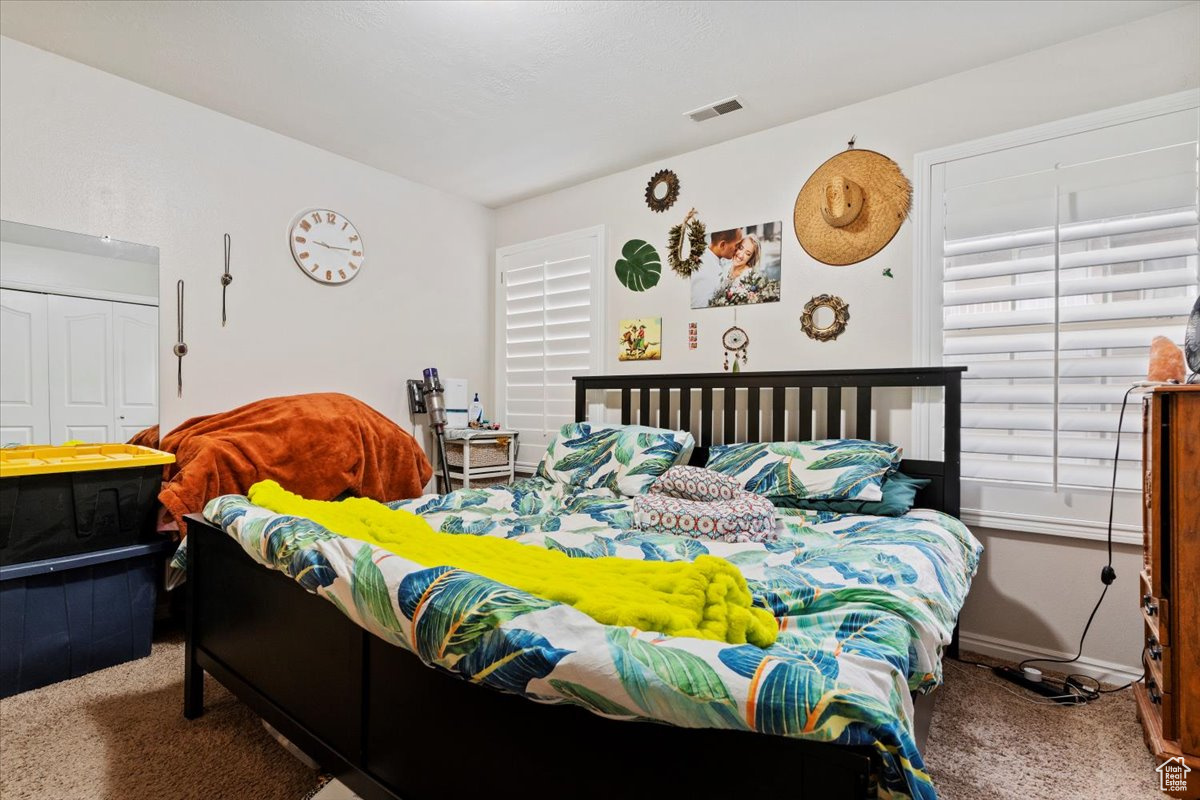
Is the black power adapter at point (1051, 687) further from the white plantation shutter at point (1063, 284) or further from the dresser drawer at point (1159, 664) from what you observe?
the white plantation shutter at point (1063, 284)

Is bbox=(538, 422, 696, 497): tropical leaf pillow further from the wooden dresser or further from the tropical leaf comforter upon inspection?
the wooden dresser

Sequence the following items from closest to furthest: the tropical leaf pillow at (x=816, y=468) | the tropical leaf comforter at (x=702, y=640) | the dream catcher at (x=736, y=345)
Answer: the tropical leaf comforter at (x=702, y=640), the tropical leaf pillow at (x=816, y=468), the dream catcher at (x=736, y=345)

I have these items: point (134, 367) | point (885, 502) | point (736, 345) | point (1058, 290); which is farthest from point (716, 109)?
point (134, 367)

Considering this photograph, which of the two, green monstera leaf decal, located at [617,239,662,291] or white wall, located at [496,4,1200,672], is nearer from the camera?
white wall, located at [496,4,1200,672]

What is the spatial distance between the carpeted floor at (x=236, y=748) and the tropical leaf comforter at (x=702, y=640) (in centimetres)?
52

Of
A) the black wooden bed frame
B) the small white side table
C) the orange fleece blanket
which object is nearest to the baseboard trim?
the black wooden bed frame

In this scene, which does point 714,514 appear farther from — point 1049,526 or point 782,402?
point 1049,526

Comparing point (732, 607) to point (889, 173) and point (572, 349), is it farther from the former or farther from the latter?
point (572, 349)

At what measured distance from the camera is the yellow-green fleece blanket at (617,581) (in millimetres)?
847

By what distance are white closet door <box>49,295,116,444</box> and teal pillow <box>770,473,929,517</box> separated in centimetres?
295

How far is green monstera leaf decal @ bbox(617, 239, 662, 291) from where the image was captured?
3.31 m

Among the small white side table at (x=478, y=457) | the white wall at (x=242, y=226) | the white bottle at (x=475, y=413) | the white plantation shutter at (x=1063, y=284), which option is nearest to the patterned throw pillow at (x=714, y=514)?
A: the white plantation shutter at (x=1063, y=284)

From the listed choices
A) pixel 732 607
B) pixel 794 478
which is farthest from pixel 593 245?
pixel 732 607

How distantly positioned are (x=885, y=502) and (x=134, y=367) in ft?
10.8
